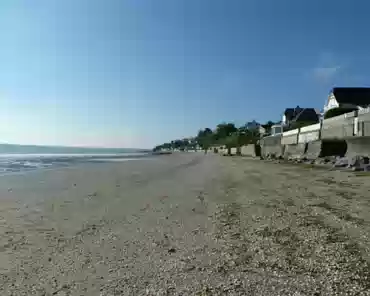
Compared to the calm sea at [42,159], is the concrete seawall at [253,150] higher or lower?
higher

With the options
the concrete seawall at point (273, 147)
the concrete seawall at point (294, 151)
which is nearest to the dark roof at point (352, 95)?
the concrete seawall at point (273, 147)

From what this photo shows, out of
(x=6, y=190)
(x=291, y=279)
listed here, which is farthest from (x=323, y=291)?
(x=6, y=190)

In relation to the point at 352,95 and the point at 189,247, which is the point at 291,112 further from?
the point at 189,247

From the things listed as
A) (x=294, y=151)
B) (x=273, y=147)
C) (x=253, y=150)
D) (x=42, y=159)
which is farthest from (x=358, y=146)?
(x=253, y=150)

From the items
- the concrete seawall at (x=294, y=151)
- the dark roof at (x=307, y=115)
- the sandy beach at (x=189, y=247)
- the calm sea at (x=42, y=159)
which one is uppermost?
the dark roof at (x=307, y=115)

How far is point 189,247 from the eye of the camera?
5246mm

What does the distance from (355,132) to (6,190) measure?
1973 cm

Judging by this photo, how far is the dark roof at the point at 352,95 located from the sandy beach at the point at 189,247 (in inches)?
2271

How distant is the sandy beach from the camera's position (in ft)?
12.4

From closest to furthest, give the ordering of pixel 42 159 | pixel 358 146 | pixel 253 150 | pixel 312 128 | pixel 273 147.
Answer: pixel 358 146, pixel 312 128, pixel 42 159, pixel 273 147, pixel 253 150

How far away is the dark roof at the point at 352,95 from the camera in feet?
199

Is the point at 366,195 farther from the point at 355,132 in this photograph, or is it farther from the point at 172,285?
the point at 355,132

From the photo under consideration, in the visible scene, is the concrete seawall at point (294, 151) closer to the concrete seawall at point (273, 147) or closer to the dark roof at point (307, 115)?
the concrete seawall at point (273, 147)

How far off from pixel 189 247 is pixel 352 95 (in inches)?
2581
